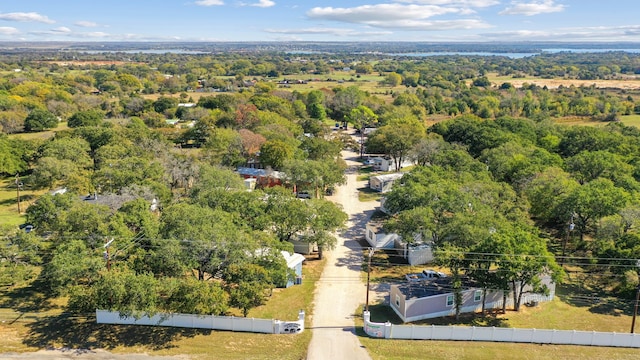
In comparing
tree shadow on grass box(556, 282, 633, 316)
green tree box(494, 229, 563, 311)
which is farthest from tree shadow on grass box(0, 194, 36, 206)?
tree shadow on grass box(556, 282, 633, 316)

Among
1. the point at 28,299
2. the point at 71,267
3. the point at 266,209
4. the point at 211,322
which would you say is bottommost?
the point at 28,299

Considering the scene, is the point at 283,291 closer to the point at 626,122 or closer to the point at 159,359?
the point at 159,359

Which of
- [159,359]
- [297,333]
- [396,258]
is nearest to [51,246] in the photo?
[159,359]

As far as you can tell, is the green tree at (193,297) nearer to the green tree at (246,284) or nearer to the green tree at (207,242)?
the green tree at (246,284)

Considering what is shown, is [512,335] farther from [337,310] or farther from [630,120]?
[630,120]

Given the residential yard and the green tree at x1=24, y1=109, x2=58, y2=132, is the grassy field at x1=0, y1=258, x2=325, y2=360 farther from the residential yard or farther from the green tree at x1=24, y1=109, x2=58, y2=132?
the green tree at x1=24, y1=109, x2=58, y2=132

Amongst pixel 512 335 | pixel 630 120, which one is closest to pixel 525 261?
pixel 512 335
